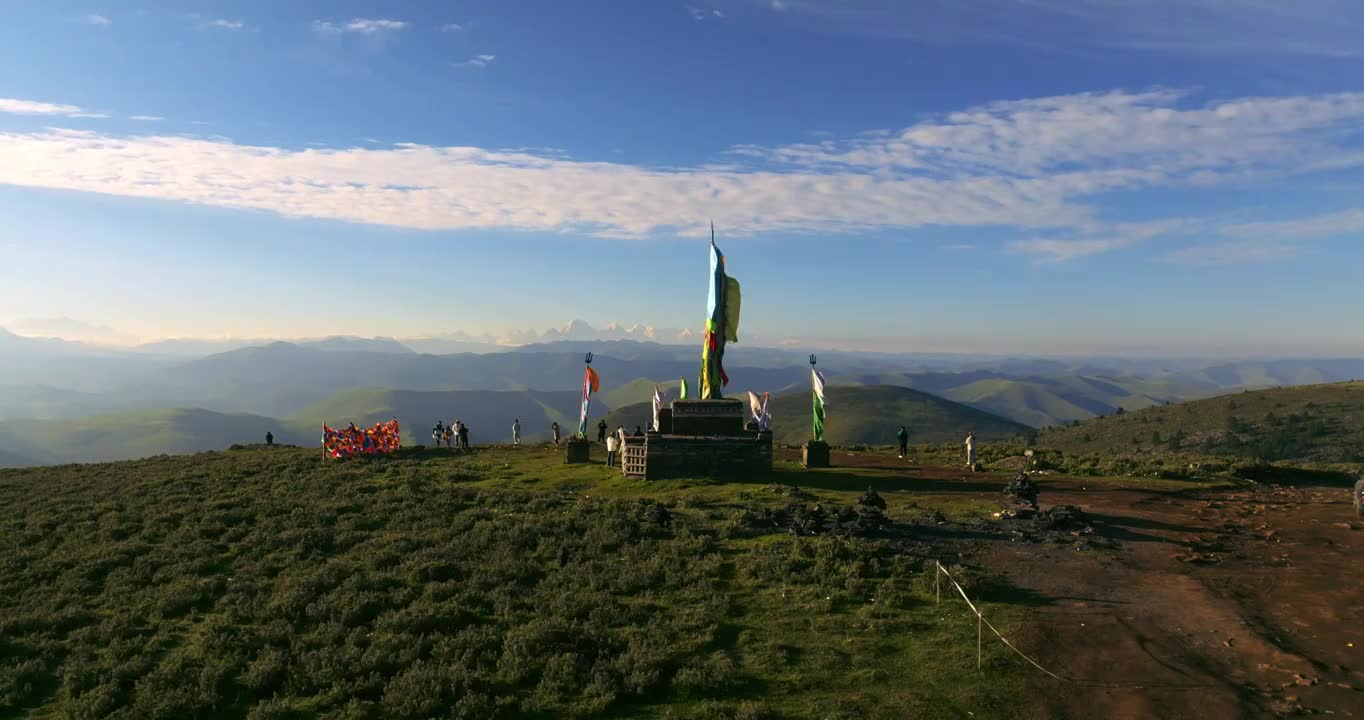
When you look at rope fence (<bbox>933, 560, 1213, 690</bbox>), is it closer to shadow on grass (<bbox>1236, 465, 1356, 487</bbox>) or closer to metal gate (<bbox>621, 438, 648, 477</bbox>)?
metal gate (<bbox>621, 438, 648, 477</bbox>)

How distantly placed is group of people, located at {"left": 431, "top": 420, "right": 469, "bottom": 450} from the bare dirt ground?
32.2m

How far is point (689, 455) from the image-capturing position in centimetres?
3038

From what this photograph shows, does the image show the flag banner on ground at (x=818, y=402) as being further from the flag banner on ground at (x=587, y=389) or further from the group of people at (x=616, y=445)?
the flag banner on ground at (x=587, y=389)

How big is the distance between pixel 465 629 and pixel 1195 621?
15.1 meters

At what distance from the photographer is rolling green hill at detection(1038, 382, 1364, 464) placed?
58375 mm

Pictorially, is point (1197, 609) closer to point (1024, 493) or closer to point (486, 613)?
point (1024, 493)

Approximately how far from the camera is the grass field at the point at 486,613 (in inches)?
483

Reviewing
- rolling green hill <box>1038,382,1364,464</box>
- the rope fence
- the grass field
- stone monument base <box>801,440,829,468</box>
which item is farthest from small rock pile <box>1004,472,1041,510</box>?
rolling green hill <box>1038,382,1364,464</box>

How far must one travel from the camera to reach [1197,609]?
14.6m

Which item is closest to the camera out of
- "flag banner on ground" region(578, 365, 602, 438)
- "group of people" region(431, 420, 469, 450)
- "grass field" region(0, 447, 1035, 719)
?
"grass field" region(0, 447, 1035, 719)

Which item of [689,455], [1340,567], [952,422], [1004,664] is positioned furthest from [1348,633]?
[952,422]

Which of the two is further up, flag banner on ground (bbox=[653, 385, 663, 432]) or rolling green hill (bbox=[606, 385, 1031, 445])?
flag banner on ground (bbox=[653, 385, 663, 432])

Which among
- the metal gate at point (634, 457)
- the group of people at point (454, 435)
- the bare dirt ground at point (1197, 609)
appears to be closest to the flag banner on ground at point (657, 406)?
the metal gate at point (634, 457)

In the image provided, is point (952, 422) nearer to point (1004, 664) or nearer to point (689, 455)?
point (689, 455)
